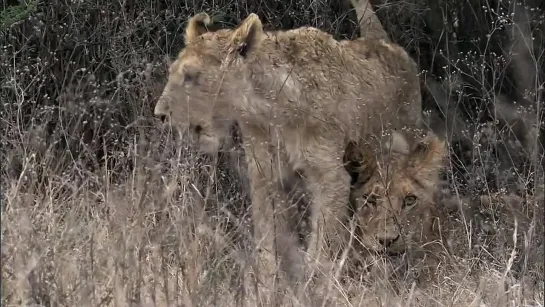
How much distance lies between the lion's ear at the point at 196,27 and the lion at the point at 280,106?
Result: 0.01 meters

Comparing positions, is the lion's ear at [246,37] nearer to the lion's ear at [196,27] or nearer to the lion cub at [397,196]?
the lion's ear at [196,27]

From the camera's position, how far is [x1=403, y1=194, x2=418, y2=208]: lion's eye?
549 centimetres

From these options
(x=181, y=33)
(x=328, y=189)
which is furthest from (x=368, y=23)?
(x=328, y=189)

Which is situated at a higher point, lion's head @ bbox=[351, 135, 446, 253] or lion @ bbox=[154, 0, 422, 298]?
lion @ bbox=[154, 0, 422, 298]

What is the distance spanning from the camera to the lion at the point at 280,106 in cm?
538

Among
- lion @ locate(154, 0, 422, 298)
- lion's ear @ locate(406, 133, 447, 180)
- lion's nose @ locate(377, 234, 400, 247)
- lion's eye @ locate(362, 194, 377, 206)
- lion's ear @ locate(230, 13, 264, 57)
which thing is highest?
lion's ear @ locate(230, 13, 264, 57)

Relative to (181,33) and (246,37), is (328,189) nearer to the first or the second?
(246,37)

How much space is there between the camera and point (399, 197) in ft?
17.8

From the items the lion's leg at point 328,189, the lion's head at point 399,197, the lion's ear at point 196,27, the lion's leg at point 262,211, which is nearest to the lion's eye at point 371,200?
the lion's head at point 399,197

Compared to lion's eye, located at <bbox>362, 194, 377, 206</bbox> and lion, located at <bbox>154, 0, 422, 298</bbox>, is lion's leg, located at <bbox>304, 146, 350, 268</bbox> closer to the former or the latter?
lion, located at <bbox>154, 0, 422, 298</bbox>

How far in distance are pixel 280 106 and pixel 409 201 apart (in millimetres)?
942

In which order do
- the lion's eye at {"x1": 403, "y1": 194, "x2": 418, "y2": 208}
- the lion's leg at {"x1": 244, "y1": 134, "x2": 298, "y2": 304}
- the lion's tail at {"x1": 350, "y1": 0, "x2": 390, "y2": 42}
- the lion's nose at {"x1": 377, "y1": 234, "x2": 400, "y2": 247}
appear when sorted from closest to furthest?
1. the lion's leg at {"x1": 244, "y1": 134, "x2": 298, "y2": 304}
2. the lion's nose at {"x1": 377, "y1": 234, "x2": 400, "y2": 247}
3. the lion's eye at {"x1": 403, "y1": 194, "x2": 418, "y2": 208}
4. the lion's tail at {"x1": 350, "y1": 0, "x2": 390, "y2": 42}

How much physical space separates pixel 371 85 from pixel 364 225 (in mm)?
1139

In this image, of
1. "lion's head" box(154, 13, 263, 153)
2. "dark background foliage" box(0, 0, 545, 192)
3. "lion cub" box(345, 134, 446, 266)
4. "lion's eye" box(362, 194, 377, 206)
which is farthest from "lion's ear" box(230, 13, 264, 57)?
"dark background foliage" box(0, 0, 545, 192)
